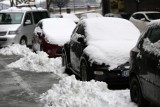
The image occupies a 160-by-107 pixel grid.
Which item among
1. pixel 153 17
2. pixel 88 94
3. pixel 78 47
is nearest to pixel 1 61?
pixel 78 47

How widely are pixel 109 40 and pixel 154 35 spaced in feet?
9.40

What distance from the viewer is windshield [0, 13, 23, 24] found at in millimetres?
19297

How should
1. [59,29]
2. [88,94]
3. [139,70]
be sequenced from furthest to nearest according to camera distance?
[59,29] → [88,94] → [139,70]

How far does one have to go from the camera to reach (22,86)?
10008mm

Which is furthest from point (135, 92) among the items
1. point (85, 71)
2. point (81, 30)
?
point (81, 30)

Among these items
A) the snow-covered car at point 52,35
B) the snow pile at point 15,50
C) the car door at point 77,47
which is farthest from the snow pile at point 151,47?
the snow pile at point 15,50

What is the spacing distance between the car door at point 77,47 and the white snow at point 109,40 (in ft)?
0.63

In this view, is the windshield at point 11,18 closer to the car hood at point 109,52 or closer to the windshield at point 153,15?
the windshield at point 153,15

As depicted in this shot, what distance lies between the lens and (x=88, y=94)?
784 cm

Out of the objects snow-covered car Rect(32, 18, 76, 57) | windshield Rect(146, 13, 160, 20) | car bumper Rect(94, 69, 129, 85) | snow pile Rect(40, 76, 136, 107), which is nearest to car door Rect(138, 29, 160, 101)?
snow pile Rect(40, 76, 136, 107)

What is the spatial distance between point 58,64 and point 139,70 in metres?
5.85

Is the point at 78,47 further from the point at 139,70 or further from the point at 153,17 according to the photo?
the point at 153,17

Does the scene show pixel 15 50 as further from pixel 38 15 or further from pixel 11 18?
pixel 38 15

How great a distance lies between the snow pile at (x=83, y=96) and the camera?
7316 millimetres
